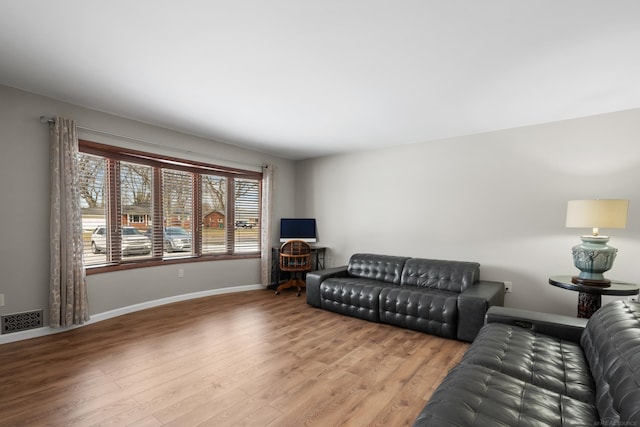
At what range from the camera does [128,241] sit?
3.89 meters

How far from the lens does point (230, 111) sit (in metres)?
3.37

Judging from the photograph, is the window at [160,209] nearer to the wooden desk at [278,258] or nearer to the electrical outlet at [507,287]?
the wooden desk at [278,258]

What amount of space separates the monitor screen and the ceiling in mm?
2200

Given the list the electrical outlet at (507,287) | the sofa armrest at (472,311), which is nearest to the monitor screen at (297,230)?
the sofa armrest at (472,311)

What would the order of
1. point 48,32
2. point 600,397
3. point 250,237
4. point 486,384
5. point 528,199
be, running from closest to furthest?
1. point 600,397
2. point 486,384
3. point 48,32
4. point 528,199
5. point 250,237

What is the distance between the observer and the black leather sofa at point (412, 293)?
3109mm

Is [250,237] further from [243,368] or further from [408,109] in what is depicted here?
[408,109]

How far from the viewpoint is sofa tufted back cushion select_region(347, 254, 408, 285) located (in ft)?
13.8

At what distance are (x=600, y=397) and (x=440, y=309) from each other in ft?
6.24

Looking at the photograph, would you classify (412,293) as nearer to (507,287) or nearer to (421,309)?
(421,309)

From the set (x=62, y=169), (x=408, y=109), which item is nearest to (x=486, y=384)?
(x=408, y=109)

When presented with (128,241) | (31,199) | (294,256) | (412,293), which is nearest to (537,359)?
(412,293)

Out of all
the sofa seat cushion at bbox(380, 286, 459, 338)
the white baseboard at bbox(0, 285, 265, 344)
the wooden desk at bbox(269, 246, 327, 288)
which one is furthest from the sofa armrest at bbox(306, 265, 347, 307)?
the white baseboard at bbox(0, 285, 265, 344)

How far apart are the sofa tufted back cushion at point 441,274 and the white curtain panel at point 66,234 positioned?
13.0ft
